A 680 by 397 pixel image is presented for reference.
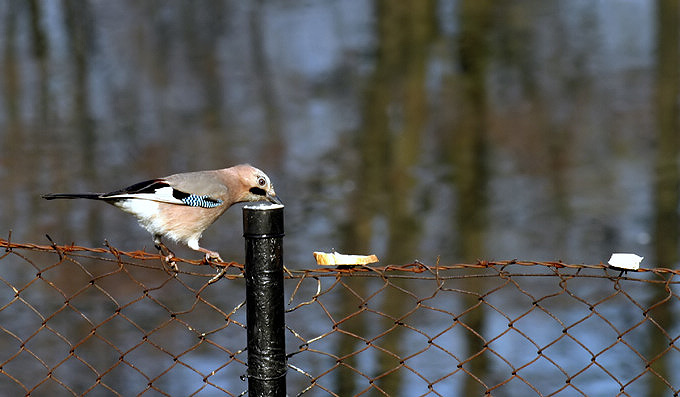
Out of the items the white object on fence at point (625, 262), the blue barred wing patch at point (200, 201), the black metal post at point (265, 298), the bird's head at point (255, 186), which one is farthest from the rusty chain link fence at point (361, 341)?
the black metal post at point (265, 298)

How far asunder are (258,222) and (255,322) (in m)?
0.25

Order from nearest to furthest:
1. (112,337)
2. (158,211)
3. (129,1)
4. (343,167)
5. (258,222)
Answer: (258,222)
(158,211)
(112,337)
(343,167)
(129,1)

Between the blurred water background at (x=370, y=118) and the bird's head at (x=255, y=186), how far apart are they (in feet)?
14.4

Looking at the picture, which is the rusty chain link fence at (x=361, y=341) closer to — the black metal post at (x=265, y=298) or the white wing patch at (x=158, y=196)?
the white wing patch at (x=158, y=196)

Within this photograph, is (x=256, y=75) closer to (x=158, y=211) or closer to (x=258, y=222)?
(x=158, y=211)

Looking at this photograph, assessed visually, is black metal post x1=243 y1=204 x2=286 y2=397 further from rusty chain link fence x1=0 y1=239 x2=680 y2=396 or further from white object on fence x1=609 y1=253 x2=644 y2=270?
→ rusty chain link fence x1=0 y1=239 x2=680 y2=396

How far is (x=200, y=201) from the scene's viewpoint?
12.0 ft

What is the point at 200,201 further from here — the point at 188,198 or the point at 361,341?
the point at 361,341

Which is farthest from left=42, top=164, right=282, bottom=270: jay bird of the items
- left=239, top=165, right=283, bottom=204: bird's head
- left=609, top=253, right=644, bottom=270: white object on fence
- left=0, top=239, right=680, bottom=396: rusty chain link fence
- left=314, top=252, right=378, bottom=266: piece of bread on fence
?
left=0, top=239, right=680, bottom=396: rusty chain link fence

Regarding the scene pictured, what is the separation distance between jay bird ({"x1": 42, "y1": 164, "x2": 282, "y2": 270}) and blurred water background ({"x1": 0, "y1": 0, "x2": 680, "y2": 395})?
444 cm

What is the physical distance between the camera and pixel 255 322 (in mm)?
2195

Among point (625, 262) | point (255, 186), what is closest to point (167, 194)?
point (255, 186)

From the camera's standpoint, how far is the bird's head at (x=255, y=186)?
3.76 metres

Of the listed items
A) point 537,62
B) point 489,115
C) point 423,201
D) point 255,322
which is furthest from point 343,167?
point 255,322
